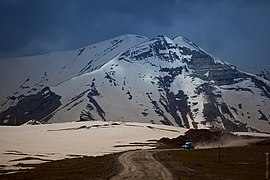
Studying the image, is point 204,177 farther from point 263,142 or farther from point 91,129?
point 91,129

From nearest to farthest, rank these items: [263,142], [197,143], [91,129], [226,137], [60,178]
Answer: [60,178] → [263,142] → [197,143] → [226,137] → [91,129]

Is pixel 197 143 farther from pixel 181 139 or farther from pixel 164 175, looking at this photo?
pixel 164 175

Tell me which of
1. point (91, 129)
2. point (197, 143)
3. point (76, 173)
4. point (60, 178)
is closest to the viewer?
point (60, 178)

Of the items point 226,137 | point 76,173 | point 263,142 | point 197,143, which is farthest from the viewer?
point 226,137

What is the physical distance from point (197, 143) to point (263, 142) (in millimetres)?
25335

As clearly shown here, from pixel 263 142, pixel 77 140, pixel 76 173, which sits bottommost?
pixel 76 173

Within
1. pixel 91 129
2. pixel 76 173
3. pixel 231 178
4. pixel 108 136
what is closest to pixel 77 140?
pixel 108 136

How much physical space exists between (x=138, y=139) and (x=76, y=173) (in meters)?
118

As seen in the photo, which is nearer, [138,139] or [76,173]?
[76,173]

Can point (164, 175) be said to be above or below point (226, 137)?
below

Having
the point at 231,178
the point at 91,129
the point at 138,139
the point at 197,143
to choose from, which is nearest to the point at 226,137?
the point at 197,143

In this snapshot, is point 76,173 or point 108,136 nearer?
point 76,173

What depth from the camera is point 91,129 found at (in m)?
189

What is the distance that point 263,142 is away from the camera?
141375mm
